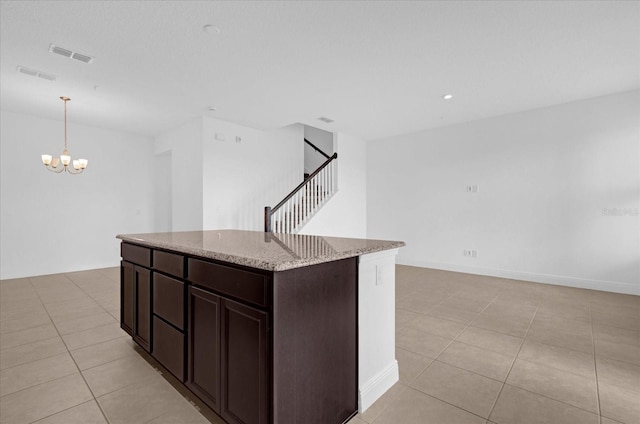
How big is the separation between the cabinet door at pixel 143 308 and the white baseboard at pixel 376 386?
158cm

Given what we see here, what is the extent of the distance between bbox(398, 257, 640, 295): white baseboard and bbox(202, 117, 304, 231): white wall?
3615 mm

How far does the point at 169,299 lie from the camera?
199 centimetres

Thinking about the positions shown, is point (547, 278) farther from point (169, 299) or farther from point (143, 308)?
point (143, 308)

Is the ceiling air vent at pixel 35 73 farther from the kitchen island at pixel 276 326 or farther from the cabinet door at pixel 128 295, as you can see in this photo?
A: the kitchen island at pixel 276 326

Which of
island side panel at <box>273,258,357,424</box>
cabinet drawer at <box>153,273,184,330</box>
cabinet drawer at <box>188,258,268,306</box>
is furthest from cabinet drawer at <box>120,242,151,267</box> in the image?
island side panel at <box>273,258,357,424</box>

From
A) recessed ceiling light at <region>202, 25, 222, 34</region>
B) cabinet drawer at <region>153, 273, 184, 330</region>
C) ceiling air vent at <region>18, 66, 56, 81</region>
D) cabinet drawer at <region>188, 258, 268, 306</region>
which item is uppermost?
ceiling air vent at <region>18, 66, 56, 81</region>

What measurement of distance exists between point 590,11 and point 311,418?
12.0 feet

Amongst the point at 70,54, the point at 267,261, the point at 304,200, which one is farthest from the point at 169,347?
the point at 304,200

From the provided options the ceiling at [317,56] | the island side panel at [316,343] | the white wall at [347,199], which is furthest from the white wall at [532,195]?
the island side panel at [316,343]

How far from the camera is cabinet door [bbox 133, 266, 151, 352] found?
2273 mm

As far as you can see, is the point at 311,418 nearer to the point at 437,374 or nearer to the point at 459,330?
the point at 437,374

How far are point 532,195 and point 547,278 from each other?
4.42ft

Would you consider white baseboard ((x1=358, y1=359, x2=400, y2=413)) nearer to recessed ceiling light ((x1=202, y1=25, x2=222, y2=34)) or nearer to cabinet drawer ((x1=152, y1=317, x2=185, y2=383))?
cabinet drawer ((x1=152, y1=317, x2=185, y2=383))

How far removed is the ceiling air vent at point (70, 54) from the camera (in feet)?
10.2
